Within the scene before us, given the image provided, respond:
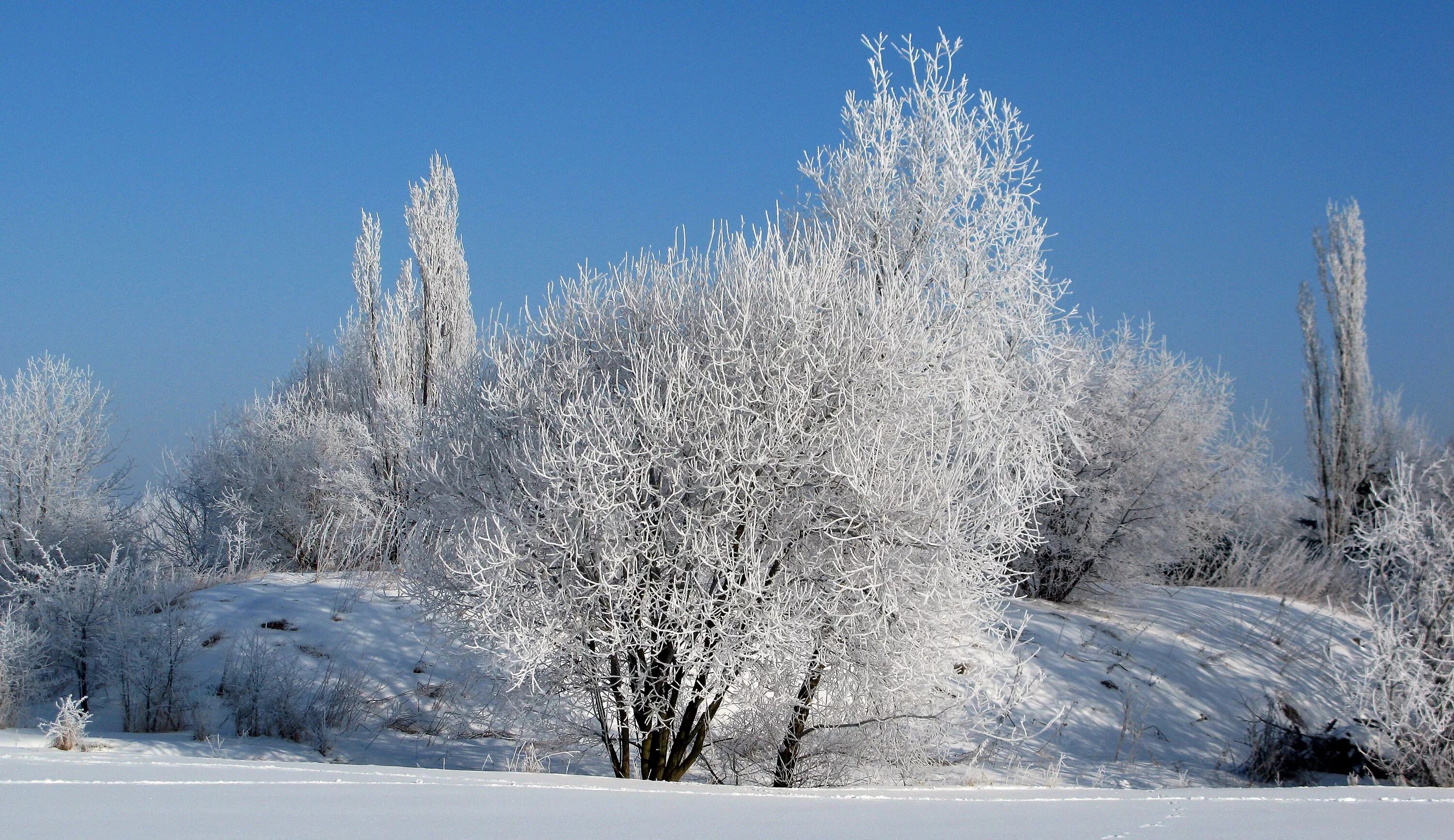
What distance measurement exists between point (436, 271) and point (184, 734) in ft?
39.2

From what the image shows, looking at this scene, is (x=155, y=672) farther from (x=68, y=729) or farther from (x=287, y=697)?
(x=68, y=729)

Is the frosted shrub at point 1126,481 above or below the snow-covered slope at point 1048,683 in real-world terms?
above

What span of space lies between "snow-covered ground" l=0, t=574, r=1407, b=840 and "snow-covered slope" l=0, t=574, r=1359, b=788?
0.03 m

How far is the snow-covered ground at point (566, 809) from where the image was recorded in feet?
9.97

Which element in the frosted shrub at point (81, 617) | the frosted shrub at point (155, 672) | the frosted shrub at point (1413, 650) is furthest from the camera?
the frosted shrub at point (81, 617)

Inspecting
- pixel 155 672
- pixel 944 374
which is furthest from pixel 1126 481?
pixel 155 672

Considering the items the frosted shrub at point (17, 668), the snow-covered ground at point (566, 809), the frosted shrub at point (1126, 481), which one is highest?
the frosted shrub at point (1126, 481)

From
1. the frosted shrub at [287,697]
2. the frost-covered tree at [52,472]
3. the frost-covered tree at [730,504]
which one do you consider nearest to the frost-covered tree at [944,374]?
the frost-covered tree at [730,504]

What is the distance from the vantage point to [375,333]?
59.4 feet

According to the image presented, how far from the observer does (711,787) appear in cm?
539

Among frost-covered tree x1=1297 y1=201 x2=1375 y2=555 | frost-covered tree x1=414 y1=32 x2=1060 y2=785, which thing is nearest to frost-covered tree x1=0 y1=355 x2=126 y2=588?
frost-covered tree x1=414 y1=32 x2=1060 y2=785

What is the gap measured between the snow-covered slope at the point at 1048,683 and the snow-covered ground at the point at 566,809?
8.18 ft

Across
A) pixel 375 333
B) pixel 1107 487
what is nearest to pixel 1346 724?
pixel 1107 487

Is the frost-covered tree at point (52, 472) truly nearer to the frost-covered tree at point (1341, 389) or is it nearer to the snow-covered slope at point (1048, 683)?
the snow-covered slope at point (1048, 683)
